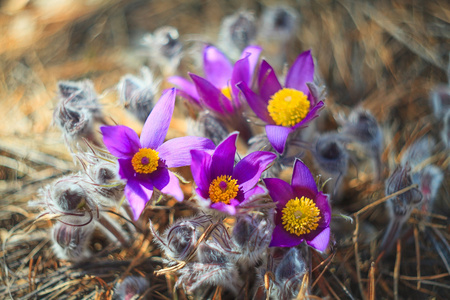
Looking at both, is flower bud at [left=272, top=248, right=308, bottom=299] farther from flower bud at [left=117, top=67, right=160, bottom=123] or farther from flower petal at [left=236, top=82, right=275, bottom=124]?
flower bud at [left=117, top=67, right=160, bottom=123]

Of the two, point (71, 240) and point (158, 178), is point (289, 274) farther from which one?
point (71, 240)

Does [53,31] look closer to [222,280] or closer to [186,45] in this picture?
[186,45]

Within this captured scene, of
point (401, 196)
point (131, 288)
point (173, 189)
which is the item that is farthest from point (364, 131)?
point (131, 288)

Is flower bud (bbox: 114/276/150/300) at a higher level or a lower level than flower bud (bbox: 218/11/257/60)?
lower

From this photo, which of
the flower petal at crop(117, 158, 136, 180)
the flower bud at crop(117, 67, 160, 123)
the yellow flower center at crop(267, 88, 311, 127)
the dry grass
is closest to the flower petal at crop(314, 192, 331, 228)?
the dry grass

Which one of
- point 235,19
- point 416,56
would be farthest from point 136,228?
point 416,56
